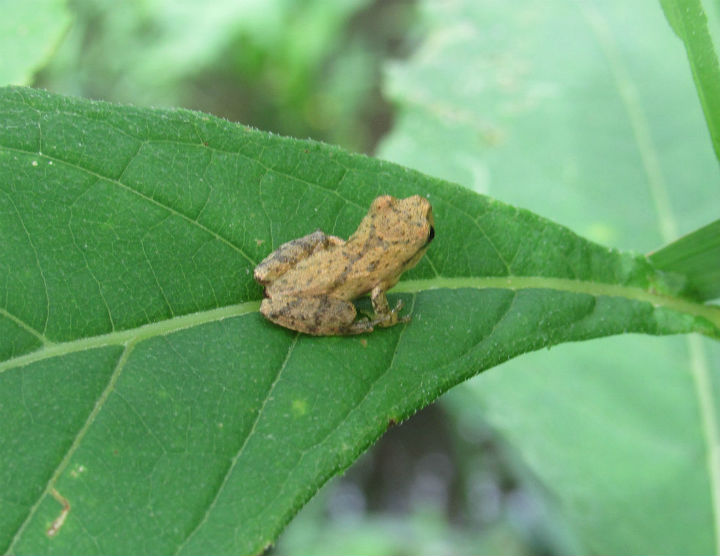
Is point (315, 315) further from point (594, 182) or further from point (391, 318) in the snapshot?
point (594, 182)

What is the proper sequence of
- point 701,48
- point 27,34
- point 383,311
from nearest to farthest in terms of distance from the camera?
point 701,48, point 383,311, point 27,34

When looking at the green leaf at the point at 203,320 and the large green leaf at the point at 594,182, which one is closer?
the green leaf at the point at 203,320

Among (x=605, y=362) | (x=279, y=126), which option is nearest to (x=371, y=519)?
(x=605, y=362)

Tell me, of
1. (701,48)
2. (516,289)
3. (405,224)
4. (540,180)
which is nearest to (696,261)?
(516,289)

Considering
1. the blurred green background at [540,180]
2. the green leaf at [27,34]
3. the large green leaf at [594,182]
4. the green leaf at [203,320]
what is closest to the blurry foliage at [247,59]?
the blurred green background at [540,180]

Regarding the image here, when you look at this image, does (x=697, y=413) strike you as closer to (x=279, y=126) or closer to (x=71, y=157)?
(x=71, y=157)

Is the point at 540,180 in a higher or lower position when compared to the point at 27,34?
lower

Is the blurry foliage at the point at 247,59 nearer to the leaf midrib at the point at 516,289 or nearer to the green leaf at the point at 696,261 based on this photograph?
the leaf midrib at the point at 516,289

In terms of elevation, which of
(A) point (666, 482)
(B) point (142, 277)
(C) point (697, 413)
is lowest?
(A) point (666, 482)
